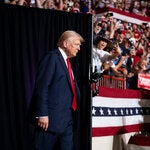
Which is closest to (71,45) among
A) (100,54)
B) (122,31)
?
(100,54)

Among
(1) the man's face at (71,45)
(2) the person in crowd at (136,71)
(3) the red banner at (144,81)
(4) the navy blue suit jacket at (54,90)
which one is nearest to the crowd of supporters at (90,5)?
(2) the person in crowd at (136,71)

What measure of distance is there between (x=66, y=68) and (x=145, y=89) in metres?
2.78

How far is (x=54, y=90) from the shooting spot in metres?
2.53

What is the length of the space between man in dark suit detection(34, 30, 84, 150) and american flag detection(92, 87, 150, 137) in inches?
61.9

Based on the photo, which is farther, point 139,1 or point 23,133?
point 139,1

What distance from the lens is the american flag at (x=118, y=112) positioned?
423cm

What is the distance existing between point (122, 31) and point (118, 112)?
1.99m

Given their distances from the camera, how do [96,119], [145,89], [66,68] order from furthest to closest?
[145,89]
[96,119]
[66,68]

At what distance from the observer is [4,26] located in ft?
11.0

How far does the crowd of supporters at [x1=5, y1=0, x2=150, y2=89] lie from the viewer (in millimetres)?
5145

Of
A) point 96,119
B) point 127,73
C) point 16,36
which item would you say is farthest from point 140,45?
point 16,36

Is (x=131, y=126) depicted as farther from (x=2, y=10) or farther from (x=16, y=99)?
(x=2, y=10)

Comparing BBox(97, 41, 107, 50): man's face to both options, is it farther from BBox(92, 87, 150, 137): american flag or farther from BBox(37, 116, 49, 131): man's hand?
BBox(37, 116, 49, 131): man's hand

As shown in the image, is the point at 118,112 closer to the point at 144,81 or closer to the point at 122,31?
the point at 144,81
